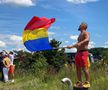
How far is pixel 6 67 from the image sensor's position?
55.5 feet

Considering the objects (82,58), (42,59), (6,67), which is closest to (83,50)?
(82,58)

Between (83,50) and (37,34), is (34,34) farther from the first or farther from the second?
(83,50)

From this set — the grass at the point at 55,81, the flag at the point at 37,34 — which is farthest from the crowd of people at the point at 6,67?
the flag at the point at 37,34

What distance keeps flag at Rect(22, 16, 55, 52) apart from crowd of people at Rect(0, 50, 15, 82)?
8.00 m

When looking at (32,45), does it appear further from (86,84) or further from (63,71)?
(63,71)

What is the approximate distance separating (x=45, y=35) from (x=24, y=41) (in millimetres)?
516

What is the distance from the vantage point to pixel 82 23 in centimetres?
897

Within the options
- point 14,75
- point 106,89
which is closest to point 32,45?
point 106,89

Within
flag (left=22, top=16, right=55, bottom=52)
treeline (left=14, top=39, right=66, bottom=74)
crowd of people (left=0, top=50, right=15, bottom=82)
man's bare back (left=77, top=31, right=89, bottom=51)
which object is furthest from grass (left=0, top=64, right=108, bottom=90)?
treeline (left=14, top=39, right=66, bottom=74)

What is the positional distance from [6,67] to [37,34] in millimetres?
8519

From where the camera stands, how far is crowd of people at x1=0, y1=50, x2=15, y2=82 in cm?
1669

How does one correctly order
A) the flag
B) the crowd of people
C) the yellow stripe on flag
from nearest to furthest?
the flag < the yellow stripe on flag < the crowd of people

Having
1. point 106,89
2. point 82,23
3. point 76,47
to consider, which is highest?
point 82,23

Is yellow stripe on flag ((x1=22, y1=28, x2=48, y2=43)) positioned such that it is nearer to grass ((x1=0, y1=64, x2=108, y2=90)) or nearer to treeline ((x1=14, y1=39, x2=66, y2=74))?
grass ((x1=0, y1=64, x2=108, y2=90))
